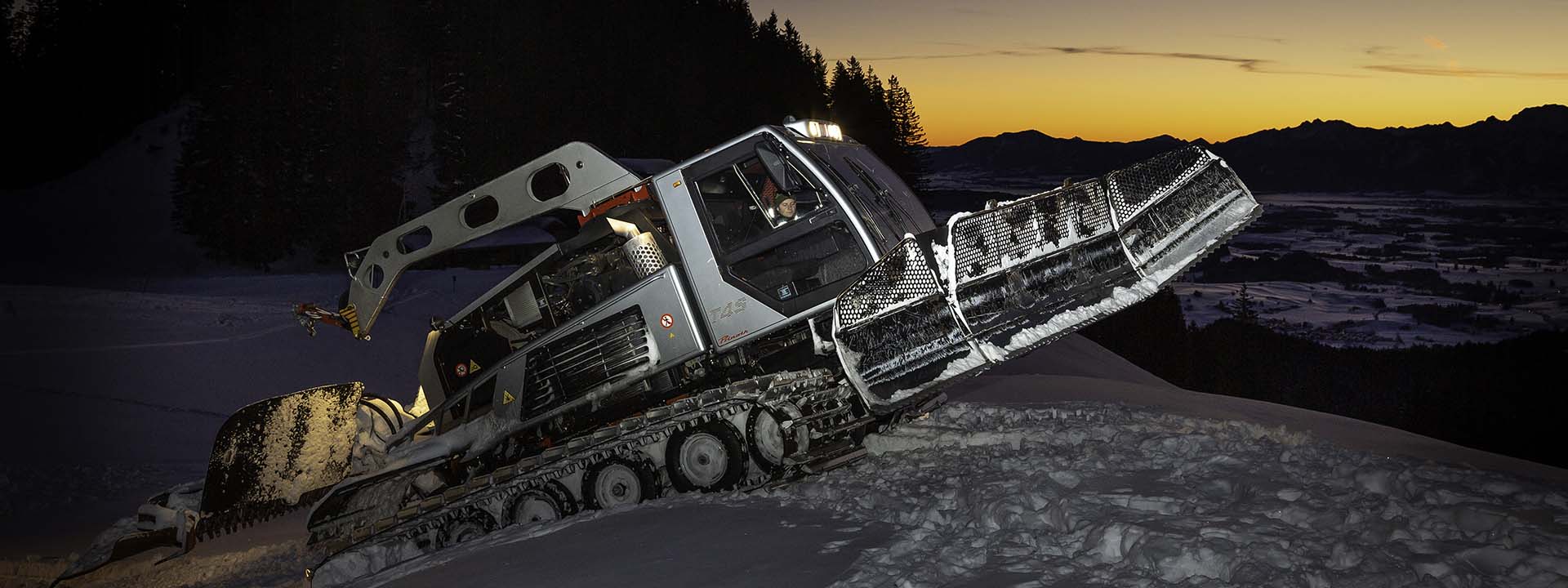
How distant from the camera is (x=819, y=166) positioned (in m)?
7.70

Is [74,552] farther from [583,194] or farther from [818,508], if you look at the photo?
[818,508]

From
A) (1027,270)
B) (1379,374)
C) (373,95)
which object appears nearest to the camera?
(1027,270)

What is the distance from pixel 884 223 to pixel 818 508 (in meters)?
2.30

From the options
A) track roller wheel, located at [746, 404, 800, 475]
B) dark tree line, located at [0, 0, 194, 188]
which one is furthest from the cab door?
dark tree line, located at [0, 0, 194, 188]

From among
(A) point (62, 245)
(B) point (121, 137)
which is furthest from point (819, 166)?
(B) point (121, 137)

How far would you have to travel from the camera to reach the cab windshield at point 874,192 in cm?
778

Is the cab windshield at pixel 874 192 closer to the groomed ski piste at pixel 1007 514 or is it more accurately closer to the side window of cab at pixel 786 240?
the side window of cab at pixel 786 240

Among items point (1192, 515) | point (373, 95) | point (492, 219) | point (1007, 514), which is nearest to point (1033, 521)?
point (1007, 514)

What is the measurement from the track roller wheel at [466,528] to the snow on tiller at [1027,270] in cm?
328

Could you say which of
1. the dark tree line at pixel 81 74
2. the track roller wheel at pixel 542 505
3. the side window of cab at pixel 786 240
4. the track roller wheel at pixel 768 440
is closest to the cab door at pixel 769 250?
the side window of cab at pixel 786 240

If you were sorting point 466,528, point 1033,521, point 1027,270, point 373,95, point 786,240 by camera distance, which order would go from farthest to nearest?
1. point 373,95
2. point 466,528
3. point 786,240
4. point 1027,270
5. point 1033,521

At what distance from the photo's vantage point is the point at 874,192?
821cm

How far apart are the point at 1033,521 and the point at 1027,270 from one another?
76.8 inches

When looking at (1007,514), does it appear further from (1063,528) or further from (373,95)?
(373,95)
